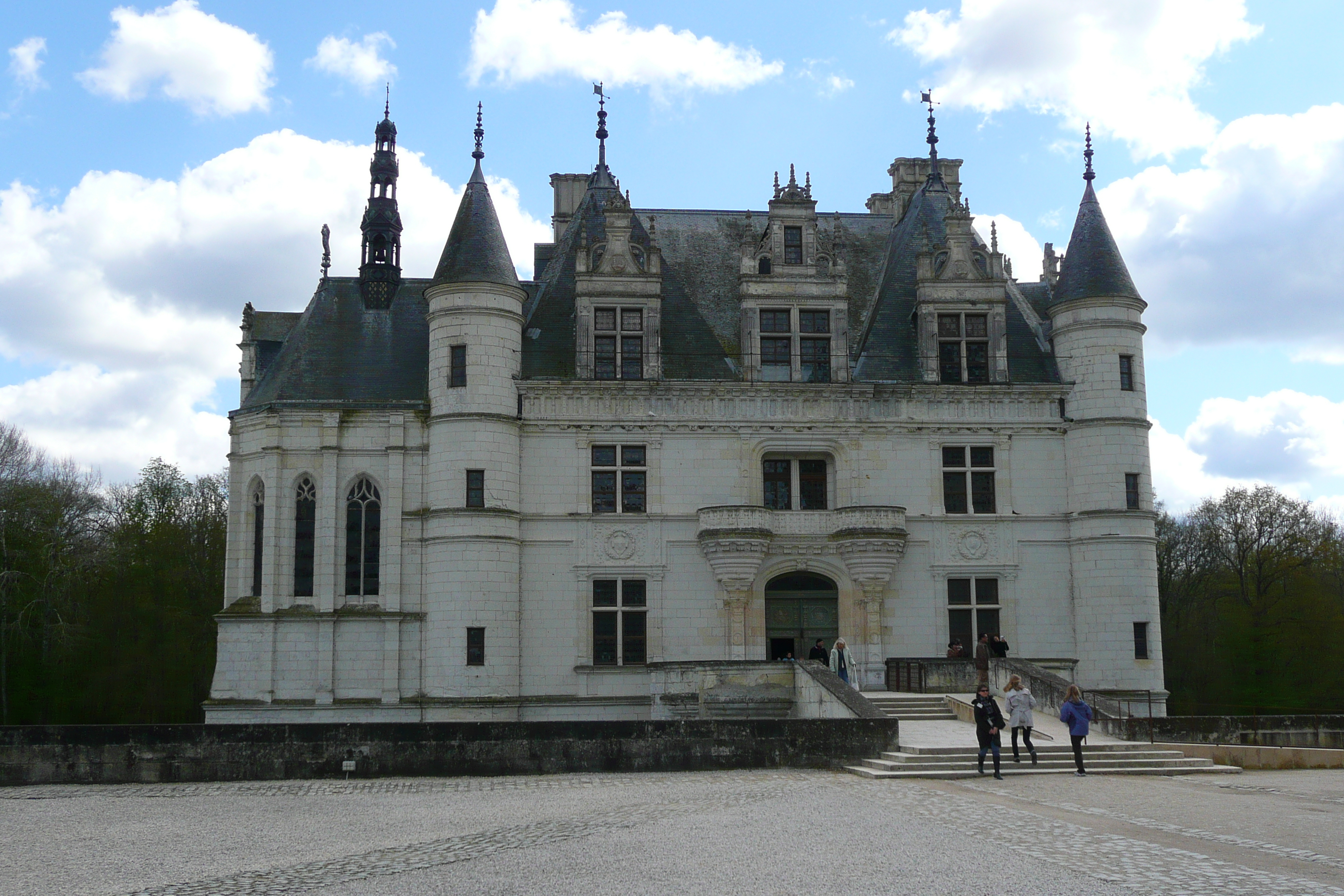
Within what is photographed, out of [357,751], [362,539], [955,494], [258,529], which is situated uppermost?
[955,494]

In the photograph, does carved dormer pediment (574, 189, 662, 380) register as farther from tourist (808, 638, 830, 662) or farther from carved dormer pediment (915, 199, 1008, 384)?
tourist (808, 638, 830, 662)

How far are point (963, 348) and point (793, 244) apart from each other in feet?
17.9

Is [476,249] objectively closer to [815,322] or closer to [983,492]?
[815,322]

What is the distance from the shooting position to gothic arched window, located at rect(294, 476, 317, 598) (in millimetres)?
31938

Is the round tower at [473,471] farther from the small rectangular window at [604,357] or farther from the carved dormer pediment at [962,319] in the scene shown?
the carved dormer pediment at [962,319]

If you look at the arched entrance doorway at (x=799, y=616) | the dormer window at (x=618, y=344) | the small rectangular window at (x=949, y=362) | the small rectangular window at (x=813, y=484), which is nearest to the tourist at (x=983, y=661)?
the arched entrance doorway at (x=799, y=616)

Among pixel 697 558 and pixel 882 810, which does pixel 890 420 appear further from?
pixel 882 810

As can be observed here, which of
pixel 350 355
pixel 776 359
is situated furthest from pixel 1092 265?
pixel 350 355

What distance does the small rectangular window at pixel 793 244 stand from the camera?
Result: 33781 mm

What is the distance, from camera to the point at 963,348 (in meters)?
33.5

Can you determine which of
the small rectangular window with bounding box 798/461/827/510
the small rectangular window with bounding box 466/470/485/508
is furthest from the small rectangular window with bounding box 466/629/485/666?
the small rectangular window with bounding box 798/461/827/510

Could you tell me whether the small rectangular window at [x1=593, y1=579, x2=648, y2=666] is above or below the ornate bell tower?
below

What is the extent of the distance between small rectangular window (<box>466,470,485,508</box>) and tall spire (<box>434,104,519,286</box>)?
504 centimetres

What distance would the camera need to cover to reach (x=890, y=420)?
3284 cm
